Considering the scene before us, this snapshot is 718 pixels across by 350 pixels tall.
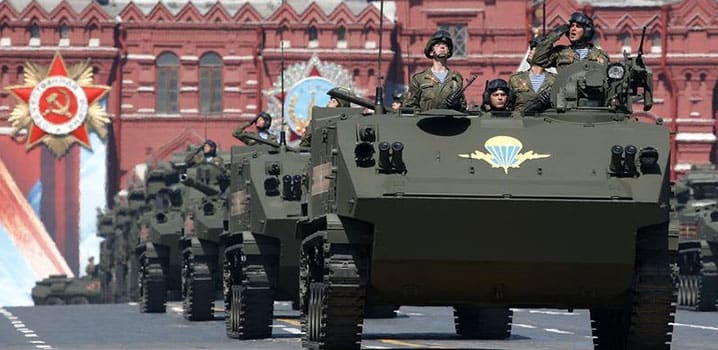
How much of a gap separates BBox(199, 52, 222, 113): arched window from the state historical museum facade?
0.04 meters

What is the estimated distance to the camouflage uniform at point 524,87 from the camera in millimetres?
21750

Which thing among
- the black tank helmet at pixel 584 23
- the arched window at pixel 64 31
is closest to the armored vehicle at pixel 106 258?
the arched window at pixel 64 31

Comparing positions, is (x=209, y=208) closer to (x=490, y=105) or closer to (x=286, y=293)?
(x=286, y=293)

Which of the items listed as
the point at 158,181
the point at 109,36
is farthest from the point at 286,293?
the point at 109,36

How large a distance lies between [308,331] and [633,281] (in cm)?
332

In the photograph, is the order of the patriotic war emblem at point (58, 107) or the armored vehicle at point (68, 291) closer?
the armored vehicle at point (68, 291)

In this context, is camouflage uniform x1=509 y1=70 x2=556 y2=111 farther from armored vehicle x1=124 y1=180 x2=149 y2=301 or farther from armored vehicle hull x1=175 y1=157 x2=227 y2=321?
armored vehicle x1=124 y1=180 x2=149 y2=301

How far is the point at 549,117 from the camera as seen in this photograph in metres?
19.7

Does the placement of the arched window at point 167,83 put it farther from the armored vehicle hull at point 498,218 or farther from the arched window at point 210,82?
the armored vehicle hull at point 498,218

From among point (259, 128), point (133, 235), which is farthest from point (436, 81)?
point (133, 235)

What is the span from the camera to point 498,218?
1883 centimetres

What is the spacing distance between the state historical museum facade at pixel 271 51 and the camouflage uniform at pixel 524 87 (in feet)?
223

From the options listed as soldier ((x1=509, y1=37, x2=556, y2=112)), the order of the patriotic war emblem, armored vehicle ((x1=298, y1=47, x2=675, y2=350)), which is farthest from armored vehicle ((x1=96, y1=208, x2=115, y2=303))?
armored vehicle ((x1=298, y1=47, x2=675, y2=350))

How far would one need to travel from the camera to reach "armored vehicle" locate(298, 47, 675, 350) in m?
18.8
